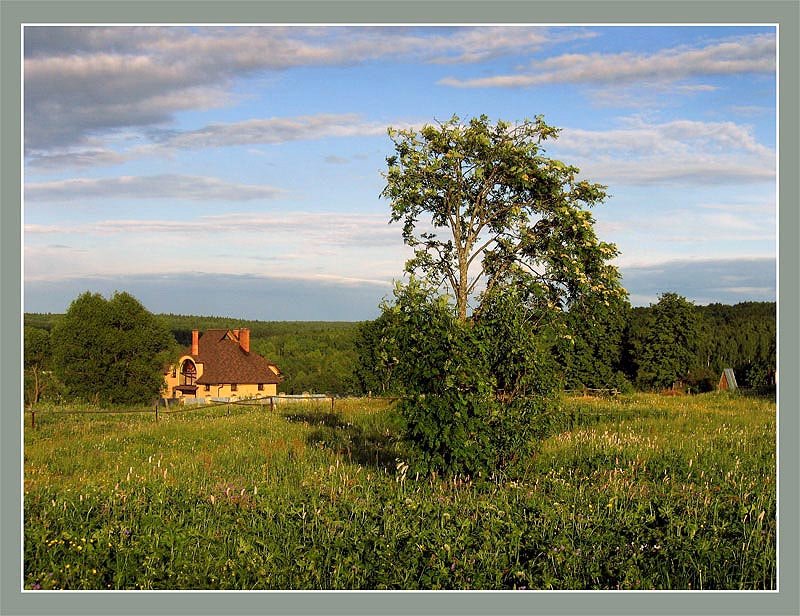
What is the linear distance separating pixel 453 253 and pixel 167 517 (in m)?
13.9

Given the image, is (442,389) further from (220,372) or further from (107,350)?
(220,372)

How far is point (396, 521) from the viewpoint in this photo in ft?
31.9

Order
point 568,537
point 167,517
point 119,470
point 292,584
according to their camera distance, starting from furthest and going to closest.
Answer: point 119,470, point 167,517, point 568,537, point 292,584

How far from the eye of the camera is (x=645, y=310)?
62.2 meters

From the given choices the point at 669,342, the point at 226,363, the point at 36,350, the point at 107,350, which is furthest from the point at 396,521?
the point at 36,350

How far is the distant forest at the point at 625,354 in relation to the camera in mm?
53625

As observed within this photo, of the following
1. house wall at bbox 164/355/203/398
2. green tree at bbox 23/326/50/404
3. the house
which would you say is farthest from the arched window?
green tree at bbox 23/326/50/404

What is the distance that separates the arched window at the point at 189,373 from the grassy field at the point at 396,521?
4274 cm

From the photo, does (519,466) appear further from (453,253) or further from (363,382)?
(363,382)

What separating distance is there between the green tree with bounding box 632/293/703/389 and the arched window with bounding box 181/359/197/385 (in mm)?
36104

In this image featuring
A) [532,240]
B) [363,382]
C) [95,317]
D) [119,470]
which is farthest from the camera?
[363,382]

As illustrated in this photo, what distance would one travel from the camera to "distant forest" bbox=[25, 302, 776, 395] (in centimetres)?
5362

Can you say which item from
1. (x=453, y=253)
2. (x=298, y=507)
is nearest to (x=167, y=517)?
(x=298, y=507)

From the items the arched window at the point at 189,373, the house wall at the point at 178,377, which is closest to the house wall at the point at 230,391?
the arched window at the point at 189,373
